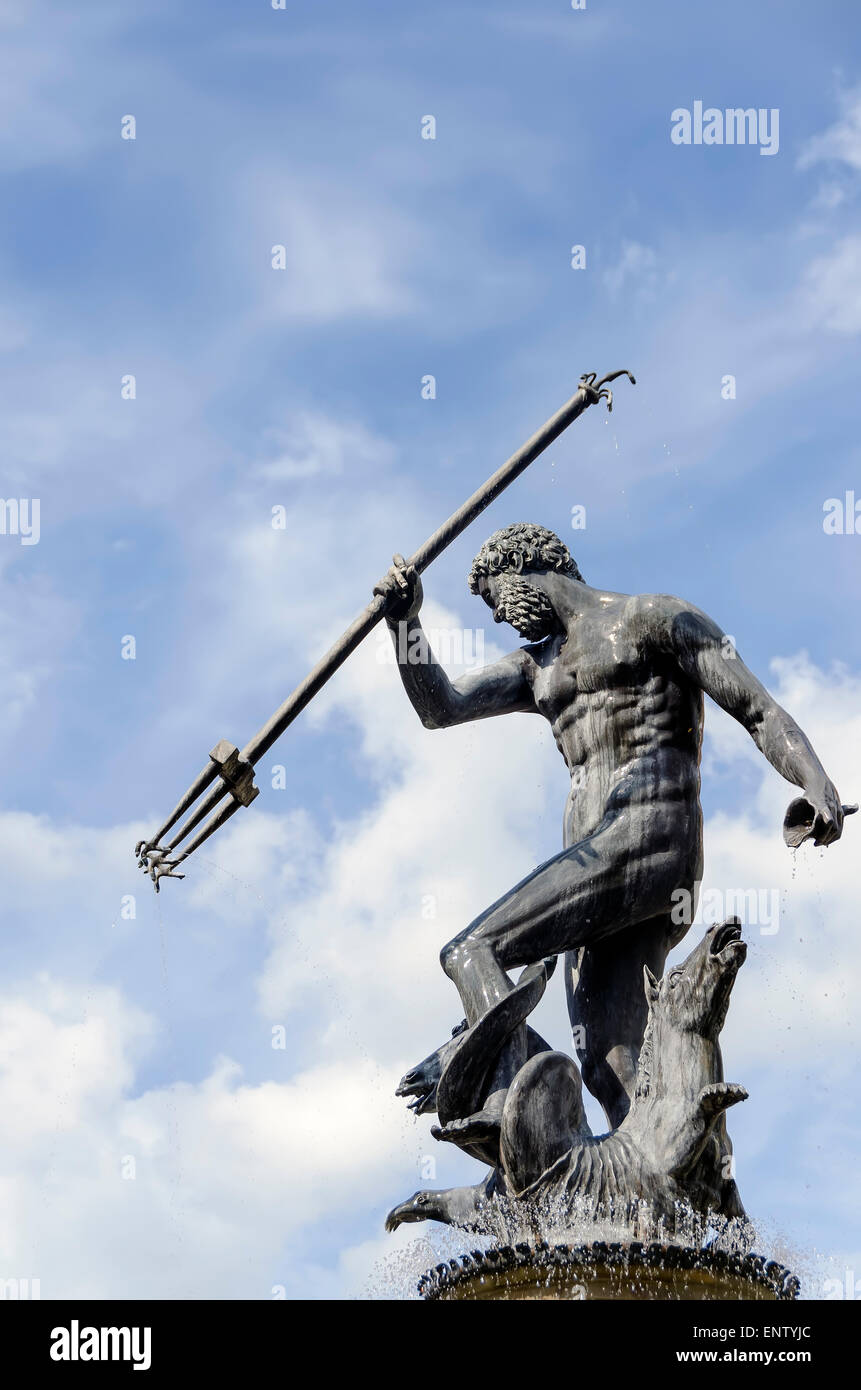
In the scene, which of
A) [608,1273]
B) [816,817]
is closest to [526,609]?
[816,817]

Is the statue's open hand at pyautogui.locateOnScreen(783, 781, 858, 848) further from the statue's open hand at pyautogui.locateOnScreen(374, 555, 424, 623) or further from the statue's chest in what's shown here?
the statue's open hand at pyautogui.locateOnScreen(374, 555, 424, 623)

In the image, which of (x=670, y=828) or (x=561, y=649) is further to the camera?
(x=561, y=649)

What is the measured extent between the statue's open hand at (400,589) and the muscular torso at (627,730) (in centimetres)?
106

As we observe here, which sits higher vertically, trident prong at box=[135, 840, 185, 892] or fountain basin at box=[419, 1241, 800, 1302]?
trident prong at box=[135, 840, 185, 892]

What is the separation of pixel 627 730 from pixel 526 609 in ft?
3.65

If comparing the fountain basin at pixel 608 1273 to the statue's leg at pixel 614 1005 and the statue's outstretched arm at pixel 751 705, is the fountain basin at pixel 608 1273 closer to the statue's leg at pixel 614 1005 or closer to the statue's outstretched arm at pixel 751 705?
the statue's leg at pixel 614 1005

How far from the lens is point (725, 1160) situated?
956 centimetres

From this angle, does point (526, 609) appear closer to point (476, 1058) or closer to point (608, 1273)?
point (476, 1058)

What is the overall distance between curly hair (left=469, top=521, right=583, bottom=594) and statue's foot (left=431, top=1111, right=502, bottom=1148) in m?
3.69

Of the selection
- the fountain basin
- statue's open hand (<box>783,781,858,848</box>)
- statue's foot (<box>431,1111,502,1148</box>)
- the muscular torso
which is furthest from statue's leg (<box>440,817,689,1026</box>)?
the fountain basin

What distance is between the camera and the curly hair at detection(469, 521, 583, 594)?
37.9 ft
